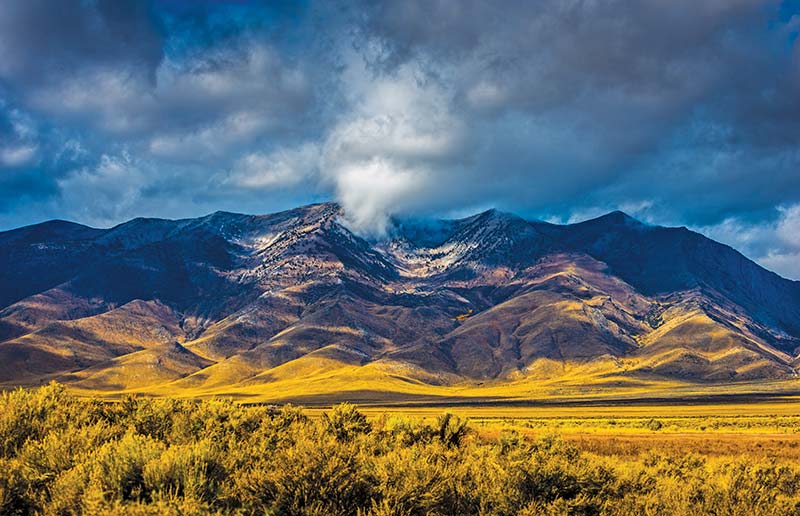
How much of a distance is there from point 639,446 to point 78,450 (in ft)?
142

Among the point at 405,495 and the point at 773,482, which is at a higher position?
the point at 405,495

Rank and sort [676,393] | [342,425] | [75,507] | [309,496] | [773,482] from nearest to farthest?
[75,507], [309,496], [773,482], [342,425], [676,393]

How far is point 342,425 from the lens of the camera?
39.3 meters

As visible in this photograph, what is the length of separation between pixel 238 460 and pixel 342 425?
17085mm

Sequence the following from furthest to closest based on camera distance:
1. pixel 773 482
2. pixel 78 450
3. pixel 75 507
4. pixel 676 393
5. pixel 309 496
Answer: pixel 676 393
pixel 773 482
pixel 78 450
pixel 309 496
pixel 75 507

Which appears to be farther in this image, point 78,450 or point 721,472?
point 721,472

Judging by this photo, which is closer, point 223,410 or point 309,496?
point 309,496

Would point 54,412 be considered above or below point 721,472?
above

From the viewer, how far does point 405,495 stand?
1973 cm

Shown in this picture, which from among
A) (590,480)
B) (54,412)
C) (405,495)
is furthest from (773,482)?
(54,412)

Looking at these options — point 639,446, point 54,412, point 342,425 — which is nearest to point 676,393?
point 639,446

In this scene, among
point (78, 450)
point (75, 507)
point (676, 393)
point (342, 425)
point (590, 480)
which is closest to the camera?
point (75, 507)

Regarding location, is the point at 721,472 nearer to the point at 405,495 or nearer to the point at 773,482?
the point at 773,482

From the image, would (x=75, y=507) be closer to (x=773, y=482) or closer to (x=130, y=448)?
(x=130, y=448)
